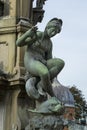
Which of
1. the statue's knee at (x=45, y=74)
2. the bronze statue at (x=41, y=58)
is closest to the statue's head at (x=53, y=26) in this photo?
the bronze statue at (x=41, y=58)

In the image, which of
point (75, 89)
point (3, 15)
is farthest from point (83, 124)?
point (3, 15)

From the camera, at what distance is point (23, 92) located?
9.01 m

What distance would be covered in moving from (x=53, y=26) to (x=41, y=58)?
59 centimetres

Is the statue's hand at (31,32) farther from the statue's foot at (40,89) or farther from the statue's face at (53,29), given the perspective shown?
the statue's foot at (40,89)

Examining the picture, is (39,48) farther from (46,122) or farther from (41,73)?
(46,122)

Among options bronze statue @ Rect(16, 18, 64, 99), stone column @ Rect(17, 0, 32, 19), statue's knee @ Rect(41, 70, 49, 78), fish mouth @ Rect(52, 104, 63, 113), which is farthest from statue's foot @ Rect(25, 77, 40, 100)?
stone column @ Rect(17, 0, 32, 19)

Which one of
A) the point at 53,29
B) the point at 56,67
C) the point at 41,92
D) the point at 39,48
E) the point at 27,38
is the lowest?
the point at 41,92

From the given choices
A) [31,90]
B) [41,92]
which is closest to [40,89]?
[41,92]

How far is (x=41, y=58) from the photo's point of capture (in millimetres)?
8469

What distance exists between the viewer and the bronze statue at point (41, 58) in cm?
815

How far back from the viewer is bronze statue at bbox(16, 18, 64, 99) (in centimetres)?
815

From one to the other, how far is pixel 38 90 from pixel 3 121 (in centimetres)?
114

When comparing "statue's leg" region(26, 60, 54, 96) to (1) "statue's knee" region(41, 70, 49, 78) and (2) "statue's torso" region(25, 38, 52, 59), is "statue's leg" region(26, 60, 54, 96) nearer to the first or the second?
(1) "statue's knee" region(41, 70, 49, 78)

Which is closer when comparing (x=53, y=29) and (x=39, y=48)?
(x=53, y=29)
